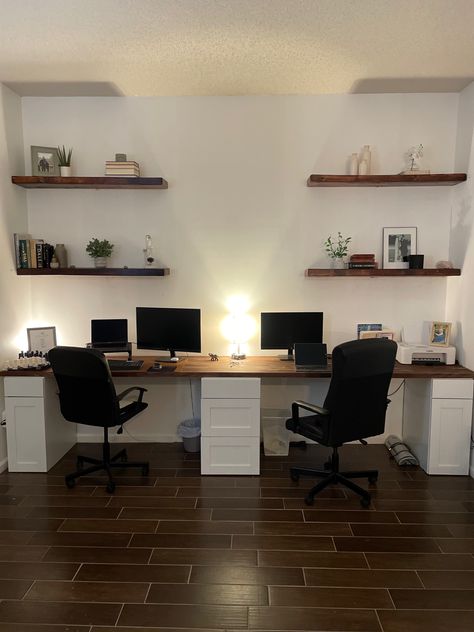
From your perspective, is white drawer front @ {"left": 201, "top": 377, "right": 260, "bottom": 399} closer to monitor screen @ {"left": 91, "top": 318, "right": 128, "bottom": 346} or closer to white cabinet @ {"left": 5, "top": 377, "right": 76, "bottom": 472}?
monitor screen @ {"left": 91, "top": 318, "right": 128, "bottom": 346}

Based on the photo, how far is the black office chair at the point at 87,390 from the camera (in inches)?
113

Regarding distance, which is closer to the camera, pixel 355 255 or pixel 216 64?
pixel 216 64

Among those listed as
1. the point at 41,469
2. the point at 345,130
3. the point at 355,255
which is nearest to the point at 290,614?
the point at 41,469

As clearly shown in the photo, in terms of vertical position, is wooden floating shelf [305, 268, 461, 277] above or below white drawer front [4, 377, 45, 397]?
above

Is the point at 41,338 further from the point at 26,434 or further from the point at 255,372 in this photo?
the point at 255,372

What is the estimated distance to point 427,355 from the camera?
11.5 feet

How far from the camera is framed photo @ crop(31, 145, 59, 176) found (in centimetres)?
359

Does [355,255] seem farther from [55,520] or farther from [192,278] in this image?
[55,520]

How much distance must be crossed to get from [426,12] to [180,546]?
3219mm

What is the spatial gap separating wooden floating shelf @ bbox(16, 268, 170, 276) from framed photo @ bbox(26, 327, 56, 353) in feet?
1.52

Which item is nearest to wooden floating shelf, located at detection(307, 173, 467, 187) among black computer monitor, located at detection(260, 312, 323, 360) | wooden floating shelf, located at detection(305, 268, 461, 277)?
wooden floating shelf, located at detection(305, 268, 461, 277)

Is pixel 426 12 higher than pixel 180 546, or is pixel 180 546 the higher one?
pixel 426 12

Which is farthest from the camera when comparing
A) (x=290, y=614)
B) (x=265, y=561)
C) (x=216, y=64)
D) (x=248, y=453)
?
(x=248, y=453)

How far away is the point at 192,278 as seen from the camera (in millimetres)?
3824
